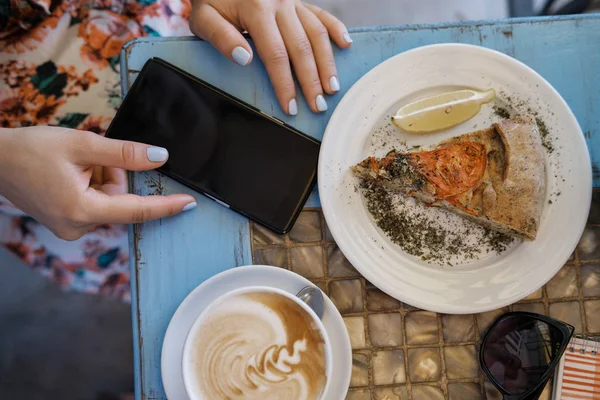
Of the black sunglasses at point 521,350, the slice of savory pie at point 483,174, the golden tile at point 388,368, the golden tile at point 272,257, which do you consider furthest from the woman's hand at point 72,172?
the black sunglasses at point 521,350

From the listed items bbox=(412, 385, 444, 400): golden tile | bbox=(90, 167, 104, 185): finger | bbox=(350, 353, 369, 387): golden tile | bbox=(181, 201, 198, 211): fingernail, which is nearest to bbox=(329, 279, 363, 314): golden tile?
bbox=(350, 353, 369, 387): golden tile

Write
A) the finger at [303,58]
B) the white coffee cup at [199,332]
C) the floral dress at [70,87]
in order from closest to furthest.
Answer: the white coffee cup at [199,332]
the finger at [303,58]
the floral dress at [70,87]

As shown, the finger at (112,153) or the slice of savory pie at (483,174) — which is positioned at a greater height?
the slice of savory pie at (483,174)

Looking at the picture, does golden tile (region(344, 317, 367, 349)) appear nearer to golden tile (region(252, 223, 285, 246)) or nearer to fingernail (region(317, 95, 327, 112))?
golden tile (region(252, 223, 285, 246))

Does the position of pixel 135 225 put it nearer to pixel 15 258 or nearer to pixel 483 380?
pixel 15 258

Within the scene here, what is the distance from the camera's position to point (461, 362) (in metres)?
1.12

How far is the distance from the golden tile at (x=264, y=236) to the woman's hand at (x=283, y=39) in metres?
0.29

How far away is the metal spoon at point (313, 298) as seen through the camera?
1.04 m

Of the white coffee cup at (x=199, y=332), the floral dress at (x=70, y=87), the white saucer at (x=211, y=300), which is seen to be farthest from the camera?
the floral dress at (x=70, y=87)

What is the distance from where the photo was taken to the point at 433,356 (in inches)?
44.3

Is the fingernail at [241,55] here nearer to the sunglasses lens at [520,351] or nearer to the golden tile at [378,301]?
the golden tile at [378,301]

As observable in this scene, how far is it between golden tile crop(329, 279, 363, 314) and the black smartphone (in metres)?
0.18

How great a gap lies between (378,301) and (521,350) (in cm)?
34

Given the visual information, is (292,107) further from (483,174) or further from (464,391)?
(464,391)
